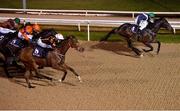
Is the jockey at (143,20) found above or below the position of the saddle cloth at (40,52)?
above

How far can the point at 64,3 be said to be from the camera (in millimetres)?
34688

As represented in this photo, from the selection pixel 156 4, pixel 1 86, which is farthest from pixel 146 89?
pixel 156 4

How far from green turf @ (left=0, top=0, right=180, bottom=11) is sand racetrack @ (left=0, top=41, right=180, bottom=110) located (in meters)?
14.3

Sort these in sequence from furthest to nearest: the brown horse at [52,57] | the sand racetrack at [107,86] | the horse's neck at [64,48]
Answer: the horse's neck at [64,48] → the brown horse at [52,57] → the sand racetrack at [107,86]

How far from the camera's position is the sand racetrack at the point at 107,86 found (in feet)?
37.9

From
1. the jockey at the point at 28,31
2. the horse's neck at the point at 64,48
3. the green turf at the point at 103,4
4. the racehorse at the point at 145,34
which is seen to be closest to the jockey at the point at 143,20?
the racehorse at the point at 145,34

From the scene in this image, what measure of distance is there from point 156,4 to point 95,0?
450 cm

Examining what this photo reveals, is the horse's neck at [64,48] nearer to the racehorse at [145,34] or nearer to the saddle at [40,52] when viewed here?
the saddle at [40,52]

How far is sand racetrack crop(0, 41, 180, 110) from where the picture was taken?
11562mm

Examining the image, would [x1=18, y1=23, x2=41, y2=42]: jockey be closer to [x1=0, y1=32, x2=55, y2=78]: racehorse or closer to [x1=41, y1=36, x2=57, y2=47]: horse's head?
[x1=0, y1=32, x2=55, y2=78]: racehorse

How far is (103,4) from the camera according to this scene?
33406mm

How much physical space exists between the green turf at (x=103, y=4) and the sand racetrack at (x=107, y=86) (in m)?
14.3

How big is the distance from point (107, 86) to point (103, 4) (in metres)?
20.7

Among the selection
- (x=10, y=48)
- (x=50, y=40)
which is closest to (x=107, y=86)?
(x=50, y=40)
